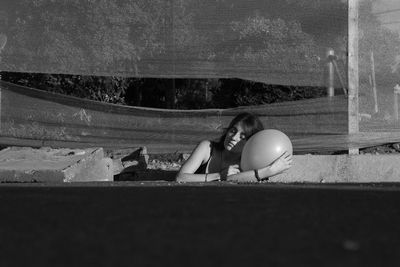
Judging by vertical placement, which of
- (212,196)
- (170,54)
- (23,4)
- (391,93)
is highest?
(23,4)

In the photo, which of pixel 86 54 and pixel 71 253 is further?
pixel 86 54

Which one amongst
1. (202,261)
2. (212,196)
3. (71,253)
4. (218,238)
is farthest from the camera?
(212,196)

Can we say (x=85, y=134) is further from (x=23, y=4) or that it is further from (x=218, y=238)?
(x=218, y=238)

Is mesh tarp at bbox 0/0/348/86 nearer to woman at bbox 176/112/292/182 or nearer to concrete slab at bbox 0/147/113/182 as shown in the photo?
concrete slab at bbox 0/147/113/182

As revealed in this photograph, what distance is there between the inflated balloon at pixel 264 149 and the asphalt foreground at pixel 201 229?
1.32 meters

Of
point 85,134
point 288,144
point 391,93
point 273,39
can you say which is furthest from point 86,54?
point 391,93

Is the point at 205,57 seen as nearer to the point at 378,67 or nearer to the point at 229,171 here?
the point at 229,171

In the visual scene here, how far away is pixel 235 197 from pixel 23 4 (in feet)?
13.1

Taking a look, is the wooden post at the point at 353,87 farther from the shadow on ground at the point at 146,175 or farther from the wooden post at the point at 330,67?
the shadow on ground at the point at 146,175

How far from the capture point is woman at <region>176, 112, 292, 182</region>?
5645 millimetres

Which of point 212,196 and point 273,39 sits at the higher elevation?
point 273,39

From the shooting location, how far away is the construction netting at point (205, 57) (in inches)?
262

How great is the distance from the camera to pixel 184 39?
6.71 meters

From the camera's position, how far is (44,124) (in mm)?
6852
